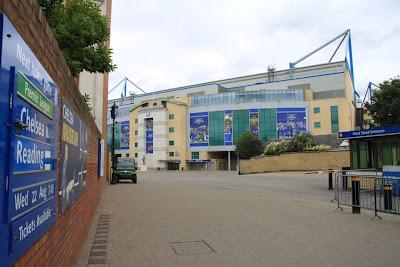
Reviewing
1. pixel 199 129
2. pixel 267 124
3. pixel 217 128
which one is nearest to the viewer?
pixel 267 124

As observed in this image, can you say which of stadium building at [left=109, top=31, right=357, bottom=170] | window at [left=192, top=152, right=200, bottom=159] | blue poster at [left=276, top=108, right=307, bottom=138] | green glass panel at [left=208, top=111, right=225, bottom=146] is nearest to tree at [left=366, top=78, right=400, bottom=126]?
stadium building at [left=109, top=31, right=357, bottom=170]

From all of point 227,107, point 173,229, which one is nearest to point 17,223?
point 173,229

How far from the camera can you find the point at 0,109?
215cm

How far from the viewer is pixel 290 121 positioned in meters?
86.1

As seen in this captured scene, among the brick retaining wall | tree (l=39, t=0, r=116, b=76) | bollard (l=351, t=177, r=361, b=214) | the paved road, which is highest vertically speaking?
tree (l=39, t=0, r=116, b=76)

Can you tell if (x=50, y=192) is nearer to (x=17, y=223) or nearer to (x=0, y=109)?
(x=17, y=223)

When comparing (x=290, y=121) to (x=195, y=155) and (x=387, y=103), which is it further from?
(x=387, y=103)

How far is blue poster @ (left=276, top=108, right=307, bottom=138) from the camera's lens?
85.7m

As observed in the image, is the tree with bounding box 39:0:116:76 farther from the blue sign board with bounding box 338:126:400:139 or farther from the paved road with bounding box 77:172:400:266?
the blue sign board with bounding box 338:126:400:139

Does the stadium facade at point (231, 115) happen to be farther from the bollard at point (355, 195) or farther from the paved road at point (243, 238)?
the paved road at point (243, 238)

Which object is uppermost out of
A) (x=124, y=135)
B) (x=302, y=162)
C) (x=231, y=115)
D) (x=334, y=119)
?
(x=231, y=115)

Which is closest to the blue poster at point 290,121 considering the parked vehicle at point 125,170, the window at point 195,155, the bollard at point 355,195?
the window at point 195,155

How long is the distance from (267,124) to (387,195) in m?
75.9

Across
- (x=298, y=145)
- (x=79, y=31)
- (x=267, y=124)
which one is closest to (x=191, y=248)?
(x=79, y=31)
